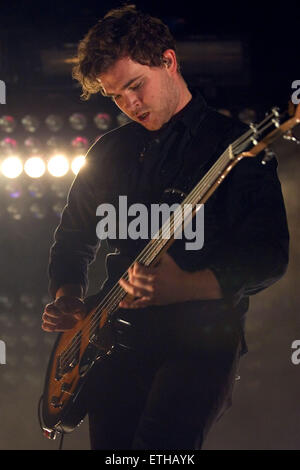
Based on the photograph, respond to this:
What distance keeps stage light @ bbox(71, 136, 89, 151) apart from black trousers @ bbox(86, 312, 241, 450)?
72.6 inches

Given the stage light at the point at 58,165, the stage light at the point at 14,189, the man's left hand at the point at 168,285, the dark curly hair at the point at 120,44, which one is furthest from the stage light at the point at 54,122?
the man's left hand at the point at 168,285

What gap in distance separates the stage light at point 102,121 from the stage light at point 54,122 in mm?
206

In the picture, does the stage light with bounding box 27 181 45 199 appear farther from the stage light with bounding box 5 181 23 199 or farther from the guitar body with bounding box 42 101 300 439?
the guitar body with bounding box 42 101 300 439

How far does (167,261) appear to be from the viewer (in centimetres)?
159

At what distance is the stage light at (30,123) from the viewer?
3348mm

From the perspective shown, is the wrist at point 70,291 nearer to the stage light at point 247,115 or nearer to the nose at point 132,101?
the nose at point 132,101

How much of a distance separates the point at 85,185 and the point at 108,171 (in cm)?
14

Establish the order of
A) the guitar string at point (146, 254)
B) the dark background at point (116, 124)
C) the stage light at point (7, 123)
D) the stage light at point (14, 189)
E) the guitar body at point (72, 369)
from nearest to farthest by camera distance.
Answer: the guitar string at point (146, 254)
the guitar body at point (72, 369)
the dark background at point (116, 124)
the stage light at point (7, 123)
the stage light at point (14, 189)

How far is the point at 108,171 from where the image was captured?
2049 mm

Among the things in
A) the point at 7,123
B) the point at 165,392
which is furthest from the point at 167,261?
the point at 7,123

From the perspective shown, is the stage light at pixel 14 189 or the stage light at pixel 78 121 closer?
the stage light at pixel 78 121

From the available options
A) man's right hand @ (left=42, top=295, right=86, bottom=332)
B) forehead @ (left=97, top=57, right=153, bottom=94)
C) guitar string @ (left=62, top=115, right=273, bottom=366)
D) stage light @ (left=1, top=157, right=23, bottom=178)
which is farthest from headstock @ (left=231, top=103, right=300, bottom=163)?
stage light @ (left=1, top=157, right=23, bottom=178)

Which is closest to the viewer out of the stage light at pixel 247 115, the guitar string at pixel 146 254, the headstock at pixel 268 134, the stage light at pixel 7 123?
the headstock at pixel 268 134

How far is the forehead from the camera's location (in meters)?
1.84
